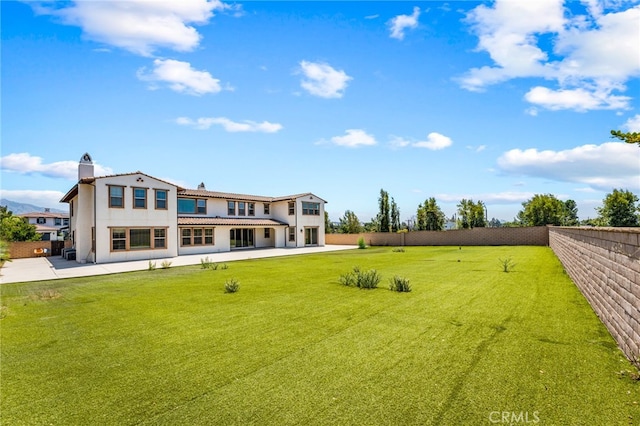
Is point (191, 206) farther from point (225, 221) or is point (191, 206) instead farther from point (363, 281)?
point (363, 281)

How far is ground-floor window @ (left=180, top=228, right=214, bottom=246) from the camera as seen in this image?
83.2 ft

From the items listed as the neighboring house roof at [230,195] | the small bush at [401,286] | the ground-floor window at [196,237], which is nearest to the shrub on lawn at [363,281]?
the small bush at [401,286]

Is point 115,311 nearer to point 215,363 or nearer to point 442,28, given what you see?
point 215,363

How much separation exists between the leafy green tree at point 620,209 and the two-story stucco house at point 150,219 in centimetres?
3441

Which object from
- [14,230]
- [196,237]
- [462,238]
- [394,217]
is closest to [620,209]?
[462,238]

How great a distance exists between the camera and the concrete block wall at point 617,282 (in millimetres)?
4324

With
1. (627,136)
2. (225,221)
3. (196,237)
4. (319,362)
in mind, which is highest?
(627,136)

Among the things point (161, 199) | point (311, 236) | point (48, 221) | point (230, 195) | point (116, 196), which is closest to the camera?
→ point (116, 196)

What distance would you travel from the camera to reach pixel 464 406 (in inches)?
131

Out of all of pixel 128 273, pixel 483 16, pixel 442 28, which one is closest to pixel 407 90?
pixel 442 28

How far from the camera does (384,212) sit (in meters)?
40.9

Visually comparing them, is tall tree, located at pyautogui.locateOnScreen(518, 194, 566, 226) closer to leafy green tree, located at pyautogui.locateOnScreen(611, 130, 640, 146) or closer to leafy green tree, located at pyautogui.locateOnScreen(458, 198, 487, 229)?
leafy green tree, located at pyautogui.locateOnScreen(458, 198, 487, 229)

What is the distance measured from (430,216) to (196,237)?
28.7 metres

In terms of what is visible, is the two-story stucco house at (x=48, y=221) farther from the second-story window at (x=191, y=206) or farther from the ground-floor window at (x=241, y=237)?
A: the second-story window at (x=191, y=206)
